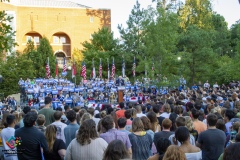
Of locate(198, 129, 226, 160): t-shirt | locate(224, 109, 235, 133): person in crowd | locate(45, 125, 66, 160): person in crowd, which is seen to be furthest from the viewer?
locate(224, 109, 235, 133): person in crowd

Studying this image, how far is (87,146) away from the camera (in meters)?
5.94

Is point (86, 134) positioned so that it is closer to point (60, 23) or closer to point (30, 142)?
point (30, 142)

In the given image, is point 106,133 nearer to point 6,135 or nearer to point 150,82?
point 6,135

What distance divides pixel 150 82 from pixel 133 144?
80.9 feet

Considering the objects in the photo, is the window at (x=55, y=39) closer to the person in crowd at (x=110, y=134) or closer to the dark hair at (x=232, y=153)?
the person in crowd at (x=110, y=134)

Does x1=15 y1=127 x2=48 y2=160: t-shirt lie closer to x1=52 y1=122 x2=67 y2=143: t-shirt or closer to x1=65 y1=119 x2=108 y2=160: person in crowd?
x1=65 y1=119 x2=108 y2=160: person in crowd

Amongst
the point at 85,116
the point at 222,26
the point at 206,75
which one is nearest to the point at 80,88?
the point at 206,75

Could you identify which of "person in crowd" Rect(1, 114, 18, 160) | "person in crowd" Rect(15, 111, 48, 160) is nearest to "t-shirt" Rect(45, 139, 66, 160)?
"person in crowd" Rect(15, 111, 48, 160)

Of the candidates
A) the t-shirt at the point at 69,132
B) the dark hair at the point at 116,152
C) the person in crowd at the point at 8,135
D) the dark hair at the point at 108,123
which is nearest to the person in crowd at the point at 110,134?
the dark hair at the point at 108,123

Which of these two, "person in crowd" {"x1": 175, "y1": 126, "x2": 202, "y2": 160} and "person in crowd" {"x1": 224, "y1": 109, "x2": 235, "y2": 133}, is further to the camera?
"person in crowd" {"x1": 224, "y1": 109, "x2": 235, "y2": 133}

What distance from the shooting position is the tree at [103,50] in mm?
51125

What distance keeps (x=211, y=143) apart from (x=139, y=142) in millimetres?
1314

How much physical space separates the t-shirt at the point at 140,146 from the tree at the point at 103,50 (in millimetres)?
42684

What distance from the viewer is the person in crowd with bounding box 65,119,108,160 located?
5910 mm
